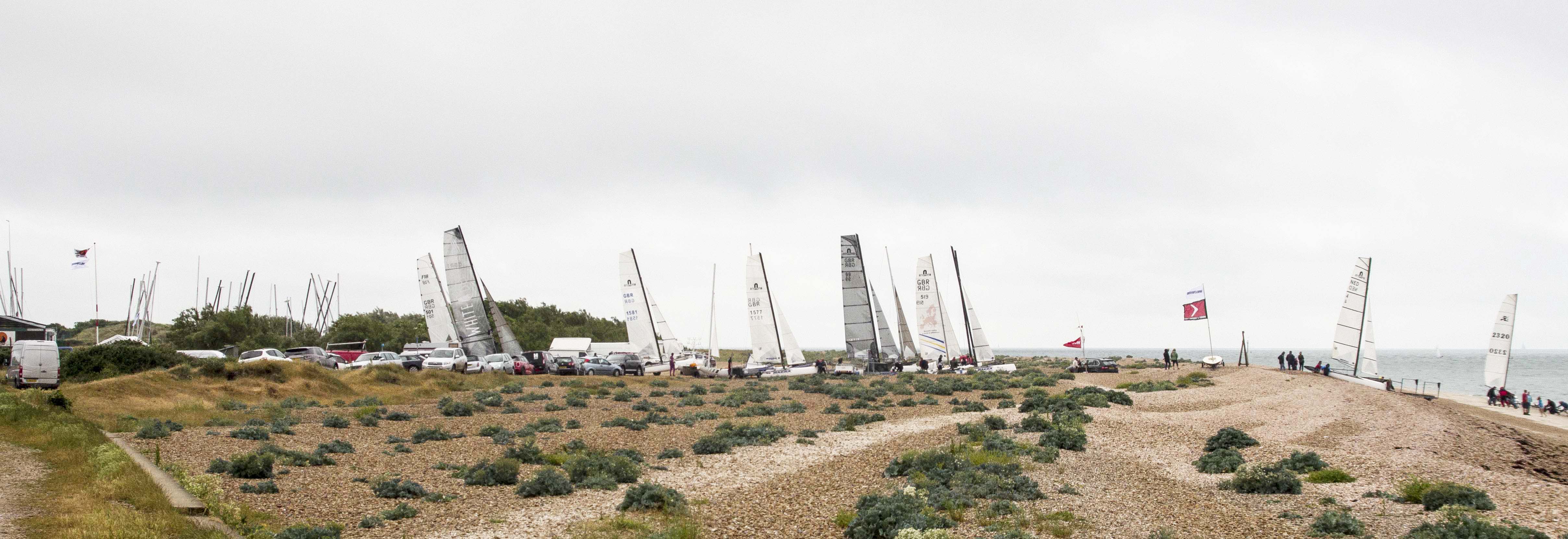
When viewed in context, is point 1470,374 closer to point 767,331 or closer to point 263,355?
point 767,331

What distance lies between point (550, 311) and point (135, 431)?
240ft

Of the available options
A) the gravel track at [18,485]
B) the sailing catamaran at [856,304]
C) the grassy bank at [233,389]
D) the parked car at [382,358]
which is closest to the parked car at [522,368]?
the parked car at [382,358]

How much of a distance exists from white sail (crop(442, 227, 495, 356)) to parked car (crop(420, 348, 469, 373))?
5.82 meters

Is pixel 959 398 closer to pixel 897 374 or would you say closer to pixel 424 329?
pixel 897 374

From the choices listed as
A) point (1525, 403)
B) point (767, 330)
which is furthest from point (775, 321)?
point (1525, 403)

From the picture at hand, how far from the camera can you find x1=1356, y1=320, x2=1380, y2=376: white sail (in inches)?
1992

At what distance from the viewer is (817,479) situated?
15383mm

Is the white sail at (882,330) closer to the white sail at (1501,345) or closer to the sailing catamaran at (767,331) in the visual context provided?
the sailing catamaran at (767,331)

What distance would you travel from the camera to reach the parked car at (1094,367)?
187ft

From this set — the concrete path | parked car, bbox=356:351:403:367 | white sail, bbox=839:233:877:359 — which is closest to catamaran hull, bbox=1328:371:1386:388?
white sail, bbox=839:233:877:359

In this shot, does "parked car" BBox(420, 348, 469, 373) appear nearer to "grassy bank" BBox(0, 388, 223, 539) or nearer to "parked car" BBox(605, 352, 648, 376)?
"parked car" BBox(605, 352, 648, 376)

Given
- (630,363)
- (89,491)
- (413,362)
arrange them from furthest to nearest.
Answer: (630,363), (413,362), (89,491)

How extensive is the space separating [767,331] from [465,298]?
66.2ft

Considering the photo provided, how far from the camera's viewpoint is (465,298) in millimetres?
57188
